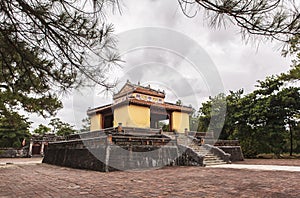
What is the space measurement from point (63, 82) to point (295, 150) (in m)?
17.9

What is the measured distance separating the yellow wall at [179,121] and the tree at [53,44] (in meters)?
12.8

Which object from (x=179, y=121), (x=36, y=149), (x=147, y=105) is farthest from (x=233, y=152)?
(x=36, y=149)

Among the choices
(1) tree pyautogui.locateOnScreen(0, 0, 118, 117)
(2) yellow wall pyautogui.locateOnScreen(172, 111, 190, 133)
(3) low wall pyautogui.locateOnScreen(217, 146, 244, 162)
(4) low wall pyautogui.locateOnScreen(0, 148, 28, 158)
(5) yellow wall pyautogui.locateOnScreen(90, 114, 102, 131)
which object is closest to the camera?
(1) tree pyautogui.locateOnScreen(0, 0, 118, 117)

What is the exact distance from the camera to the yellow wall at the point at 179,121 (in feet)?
53.8

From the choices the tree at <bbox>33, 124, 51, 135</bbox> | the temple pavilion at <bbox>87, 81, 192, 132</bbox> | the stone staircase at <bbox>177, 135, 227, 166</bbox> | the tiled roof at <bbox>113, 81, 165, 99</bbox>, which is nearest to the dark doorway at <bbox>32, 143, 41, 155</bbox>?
the temple pavilion at <bbox>87, 81, 192, 132</bbox>

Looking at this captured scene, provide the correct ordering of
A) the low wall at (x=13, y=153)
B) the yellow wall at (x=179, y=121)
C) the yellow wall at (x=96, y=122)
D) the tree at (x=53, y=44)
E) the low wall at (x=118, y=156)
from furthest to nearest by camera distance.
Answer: the low wall at (x=13, y=153) < the yellow wall at (x=96, y=122) < the yellow wall at (x=179, y=121) < the low wall at (x=118, y=156) < the tree at (x=53, y=44)

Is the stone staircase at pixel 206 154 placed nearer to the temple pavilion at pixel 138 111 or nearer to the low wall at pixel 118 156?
the low wall at pixel 118 156

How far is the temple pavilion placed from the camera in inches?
565

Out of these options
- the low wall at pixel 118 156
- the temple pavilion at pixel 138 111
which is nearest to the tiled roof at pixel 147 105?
the temple pavilion at pixel 138 111

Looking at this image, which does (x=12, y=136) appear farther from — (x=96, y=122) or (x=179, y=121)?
(x=179, y=121)

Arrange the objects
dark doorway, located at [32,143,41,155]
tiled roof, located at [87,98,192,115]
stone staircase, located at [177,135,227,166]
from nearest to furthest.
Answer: stone staircase, located at [177,135,227,166]
tiled roof, located at [87,98,192,115]
dark doorway, located at [32,143,41,155]

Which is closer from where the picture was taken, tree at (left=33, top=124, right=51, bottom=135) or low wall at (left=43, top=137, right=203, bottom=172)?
low wall at (left=43, top=137, right=203, bottom=172)

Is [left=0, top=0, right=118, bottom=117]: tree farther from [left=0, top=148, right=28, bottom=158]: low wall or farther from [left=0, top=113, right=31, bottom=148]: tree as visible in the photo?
[left=0, top=113, right=31, bottom=148]: tree

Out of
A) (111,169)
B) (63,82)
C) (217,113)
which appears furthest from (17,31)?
(217,113)
